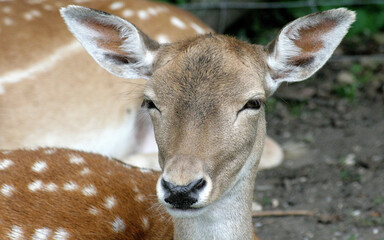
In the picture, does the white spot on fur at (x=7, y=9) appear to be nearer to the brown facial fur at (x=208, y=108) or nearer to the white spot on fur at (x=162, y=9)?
the white spot on fur at (x=162, y=9)

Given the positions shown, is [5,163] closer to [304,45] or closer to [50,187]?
[50,187]

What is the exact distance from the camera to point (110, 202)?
3.29 m

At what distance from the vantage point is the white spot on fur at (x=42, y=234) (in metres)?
3.03

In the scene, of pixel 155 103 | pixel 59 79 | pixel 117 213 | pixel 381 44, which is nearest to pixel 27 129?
pixel 59 79

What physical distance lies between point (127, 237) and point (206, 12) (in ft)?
14.3

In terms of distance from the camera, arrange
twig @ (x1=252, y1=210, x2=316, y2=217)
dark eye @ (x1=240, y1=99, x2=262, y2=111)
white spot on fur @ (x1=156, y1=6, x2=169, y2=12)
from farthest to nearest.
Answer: white spot on fur @ (x1=156, y1=6, x2=169, y2=12) → twig @ (x1=252, y1=210, x2=316, y2=217) → dark eye @ (x1=240, y1=99, x2=262, y2=111)

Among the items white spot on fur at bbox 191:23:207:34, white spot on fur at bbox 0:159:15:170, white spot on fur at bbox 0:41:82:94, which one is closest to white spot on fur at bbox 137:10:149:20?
white spot on fur at bbox 191:23:207:34

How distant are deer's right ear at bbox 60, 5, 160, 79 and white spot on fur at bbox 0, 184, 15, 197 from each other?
767 mm

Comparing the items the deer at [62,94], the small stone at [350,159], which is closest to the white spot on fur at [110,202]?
the deer at [62,94]

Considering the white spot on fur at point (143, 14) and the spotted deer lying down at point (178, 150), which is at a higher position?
the spotted deer lying down at point (178, 150)

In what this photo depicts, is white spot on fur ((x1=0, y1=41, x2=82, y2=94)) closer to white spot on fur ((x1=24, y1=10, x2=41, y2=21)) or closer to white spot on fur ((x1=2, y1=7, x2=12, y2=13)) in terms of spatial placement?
Result: white spot on fur ((x1=24, y1=10, x2=41, y2=21))

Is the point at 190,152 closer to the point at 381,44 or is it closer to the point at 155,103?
the point at 155,103

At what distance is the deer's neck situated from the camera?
9.55 ft

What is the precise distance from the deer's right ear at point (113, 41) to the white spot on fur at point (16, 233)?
2.95 ft
